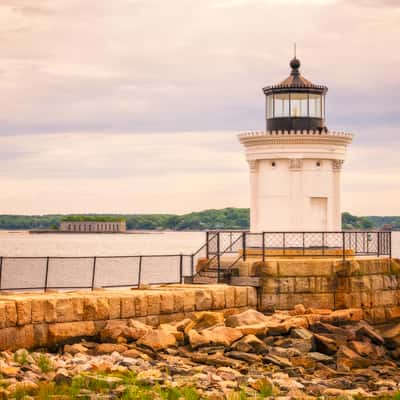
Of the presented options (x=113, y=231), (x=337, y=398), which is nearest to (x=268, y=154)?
(x=337, y=398)

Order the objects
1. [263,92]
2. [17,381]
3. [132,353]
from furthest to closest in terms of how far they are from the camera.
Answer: [263,92] < [132,353] < [17,381]

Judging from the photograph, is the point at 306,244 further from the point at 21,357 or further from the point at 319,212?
the point at 21,357

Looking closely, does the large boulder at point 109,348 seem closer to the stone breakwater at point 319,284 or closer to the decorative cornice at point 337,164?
the stone breakwater at point 319,284

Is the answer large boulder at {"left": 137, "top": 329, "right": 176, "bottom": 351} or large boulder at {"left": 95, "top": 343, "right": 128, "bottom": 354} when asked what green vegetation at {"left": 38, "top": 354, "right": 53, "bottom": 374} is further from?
large boulder at {"left": 137, "top": 329, "right": 176, "bottom": 351}

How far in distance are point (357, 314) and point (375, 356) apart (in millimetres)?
2873

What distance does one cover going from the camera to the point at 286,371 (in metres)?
17.5

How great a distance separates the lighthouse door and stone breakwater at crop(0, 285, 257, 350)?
15.5ft

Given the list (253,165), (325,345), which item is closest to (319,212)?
(253,165)

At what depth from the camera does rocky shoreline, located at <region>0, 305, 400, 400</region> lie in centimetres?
1462

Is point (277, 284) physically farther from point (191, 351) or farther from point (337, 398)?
point (337, 398)

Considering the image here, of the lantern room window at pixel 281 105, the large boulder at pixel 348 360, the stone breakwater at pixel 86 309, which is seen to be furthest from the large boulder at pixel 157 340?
the lantern room window at pixel 281 105

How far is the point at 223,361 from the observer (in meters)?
17.5

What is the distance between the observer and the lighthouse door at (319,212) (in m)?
25.6

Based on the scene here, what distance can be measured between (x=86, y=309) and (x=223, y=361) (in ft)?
8.93
